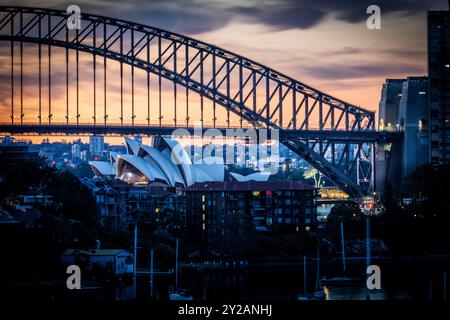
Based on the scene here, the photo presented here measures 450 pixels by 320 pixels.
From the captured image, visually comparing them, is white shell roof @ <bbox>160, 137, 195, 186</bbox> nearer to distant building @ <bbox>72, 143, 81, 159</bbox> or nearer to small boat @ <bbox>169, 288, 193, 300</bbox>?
small boat @ <bbox>169, 288, 193, 300</bbox>

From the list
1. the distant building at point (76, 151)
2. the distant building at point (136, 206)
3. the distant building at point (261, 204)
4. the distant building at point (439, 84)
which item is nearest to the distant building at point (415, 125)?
the distant building at point (439, 84)

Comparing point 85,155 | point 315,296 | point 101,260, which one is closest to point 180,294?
point 315,296

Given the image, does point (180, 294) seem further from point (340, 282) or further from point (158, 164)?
point (158, 164)

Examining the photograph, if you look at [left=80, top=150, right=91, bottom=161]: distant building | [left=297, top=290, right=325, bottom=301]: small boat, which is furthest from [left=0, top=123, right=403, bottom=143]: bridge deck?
[left=80, top=150, right=91, bottom=161]: distant building

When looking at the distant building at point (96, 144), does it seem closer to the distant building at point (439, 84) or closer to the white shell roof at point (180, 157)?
the white shell roof at point (180, 157)
